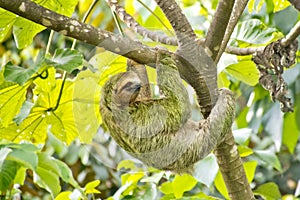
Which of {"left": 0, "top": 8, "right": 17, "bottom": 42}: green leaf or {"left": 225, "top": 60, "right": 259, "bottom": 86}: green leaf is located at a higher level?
{"left": 0, "top": 8, "right": 17, "bottom": 42}: green leaf

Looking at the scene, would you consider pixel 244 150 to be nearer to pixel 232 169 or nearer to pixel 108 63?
pixel 232 169

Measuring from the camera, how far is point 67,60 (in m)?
1.42

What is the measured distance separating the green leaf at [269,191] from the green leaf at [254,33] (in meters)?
0.54

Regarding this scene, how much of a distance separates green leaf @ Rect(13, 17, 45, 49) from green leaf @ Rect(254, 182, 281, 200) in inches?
37.3

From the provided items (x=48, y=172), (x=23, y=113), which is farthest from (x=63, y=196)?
(x=23, y=113)

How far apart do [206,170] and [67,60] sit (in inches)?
24.4

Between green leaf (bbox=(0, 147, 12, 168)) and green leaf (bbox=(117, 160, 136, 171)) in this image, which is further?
green leaf (bbox=(117, 160, 136, 171))

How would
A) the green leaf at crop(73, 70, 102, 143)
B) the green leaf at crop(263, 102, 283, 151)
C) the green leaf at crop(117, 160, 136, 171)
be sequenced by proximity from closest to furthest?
the green leaf at crop(73, 70, 102, 143)
the green leaf at crop(117, 160, 136, 171)
the green leaf at crop(263, 102, 283, 151)

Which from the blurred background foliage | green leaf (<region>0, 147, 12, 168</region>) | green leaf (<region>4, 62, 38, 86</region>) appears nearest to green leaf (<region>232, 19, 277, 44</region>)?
the blurred background foliage

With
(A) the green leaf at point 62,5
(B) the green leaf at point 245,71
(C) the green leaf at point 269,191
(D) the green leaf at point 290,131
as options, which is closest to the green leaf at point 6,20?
(A) the green leaf at point 62,5

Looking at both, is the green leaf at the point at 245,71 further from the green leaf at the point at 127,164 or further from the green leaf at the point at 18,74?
the green leaf at the point at 18,74

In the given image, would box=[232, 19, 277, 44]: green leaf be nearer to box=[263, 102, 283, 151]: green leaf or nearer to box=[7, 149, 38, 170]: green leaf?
box=[263, 102, 283, 151]: green leaf

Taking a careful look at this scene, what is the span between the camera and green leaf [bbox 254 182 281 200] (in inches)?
81.4

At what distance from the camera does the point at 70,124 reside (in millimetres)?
1979
